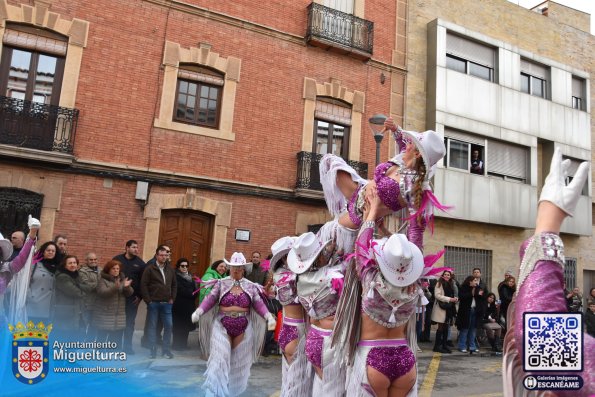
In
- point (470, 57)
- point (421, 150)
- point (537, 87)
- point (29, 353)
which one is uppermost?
point (470, 57)

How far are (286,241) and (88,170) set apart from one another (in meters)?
7.26

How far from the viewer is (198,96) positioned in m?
12.1

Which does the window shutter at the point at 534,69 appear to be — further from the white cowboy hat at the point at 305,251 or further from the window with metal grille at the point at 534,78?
the white cowboy hat at the point at 305,251

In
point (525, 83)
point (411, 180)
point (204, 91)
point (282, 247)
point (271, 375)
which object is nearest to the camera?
point (411, 180)

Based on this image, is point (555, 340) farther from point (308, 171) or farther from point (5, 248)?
point (308, 171)

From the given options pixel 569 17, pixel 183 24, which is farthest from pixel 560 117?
pixel 183 24

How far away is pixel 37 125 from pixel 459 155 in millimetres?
11501

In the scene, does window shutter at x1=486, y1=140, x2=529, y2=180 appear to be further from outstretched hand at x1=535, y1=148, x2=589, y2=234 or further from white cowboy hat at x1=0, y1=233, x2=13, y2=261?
outstretched hand at x1=535, y1=148, x2=589, y2=234

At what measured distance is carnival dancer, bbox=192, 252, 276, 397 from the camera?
5.55 m

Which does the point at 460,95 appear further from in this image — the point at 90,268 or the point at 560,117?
the point at 90,268

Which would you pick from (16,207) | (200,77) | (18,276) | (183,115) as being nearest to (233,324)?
(18,276)

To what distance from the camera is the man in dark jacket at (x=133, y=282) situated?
26.2ft

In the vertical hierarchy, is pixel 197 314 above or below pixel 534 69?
below

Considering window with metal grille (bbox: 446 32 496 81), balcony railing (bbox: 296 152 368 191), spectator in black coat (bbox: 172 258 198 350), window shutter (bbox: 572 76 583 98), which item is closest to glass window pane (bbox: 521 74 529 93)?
window with metal grille (bbox: 446 32 496 81)
